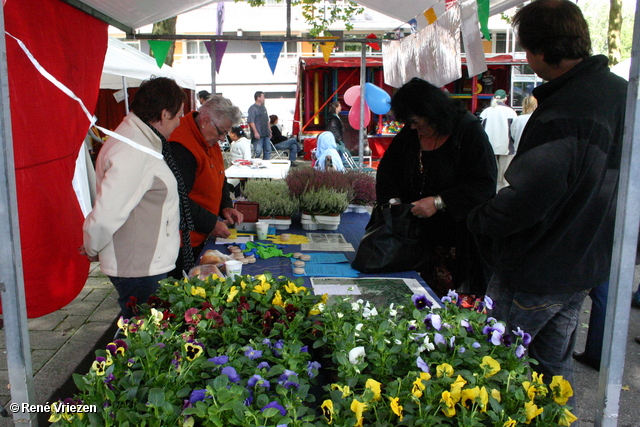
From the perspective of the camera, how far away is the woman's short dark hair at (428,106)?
2541 mm

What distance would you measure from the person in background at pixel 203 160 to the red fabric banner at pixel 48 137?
0.67 meters

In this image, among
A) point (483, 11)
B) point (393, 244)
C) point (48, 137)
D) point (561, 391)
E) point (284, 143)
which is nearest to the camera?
point (561, 391)

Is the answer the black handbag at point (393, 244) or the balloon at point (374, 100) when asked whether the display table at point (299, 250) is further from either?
the balloon at point (374, 100)

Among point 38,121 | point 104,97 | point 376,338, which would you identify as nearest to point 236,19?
point 104,97

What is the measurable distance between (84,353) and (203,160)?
1705mm

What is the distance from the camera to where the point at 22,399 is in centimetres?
131

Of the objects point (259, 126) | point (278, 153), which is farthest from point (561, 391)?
point (278, 153)

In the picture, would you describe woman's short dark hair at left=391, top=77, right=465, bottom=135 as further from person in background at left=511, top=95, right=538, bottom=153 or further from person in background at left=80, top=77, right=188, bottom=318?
person in background at left=511, top=95, right=538, bottom=153

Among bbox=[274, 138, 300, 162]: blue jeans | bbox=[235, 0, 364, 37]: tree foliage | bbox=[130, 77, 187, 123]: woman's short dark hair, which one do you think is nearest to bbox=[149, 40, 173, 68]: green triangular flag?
bbox=[130, 77, 187, 123]: woman's short dark hair

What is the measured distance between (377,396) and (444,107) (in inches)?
69.1

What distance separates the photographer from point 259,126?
1232cm

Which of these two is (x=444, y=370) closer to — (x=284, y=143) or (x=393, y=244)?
(x=393, y=244)

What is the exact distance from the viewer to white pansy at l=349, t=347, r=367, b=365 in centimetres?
129

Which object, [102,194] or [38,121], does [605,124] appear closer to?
[102,194]
